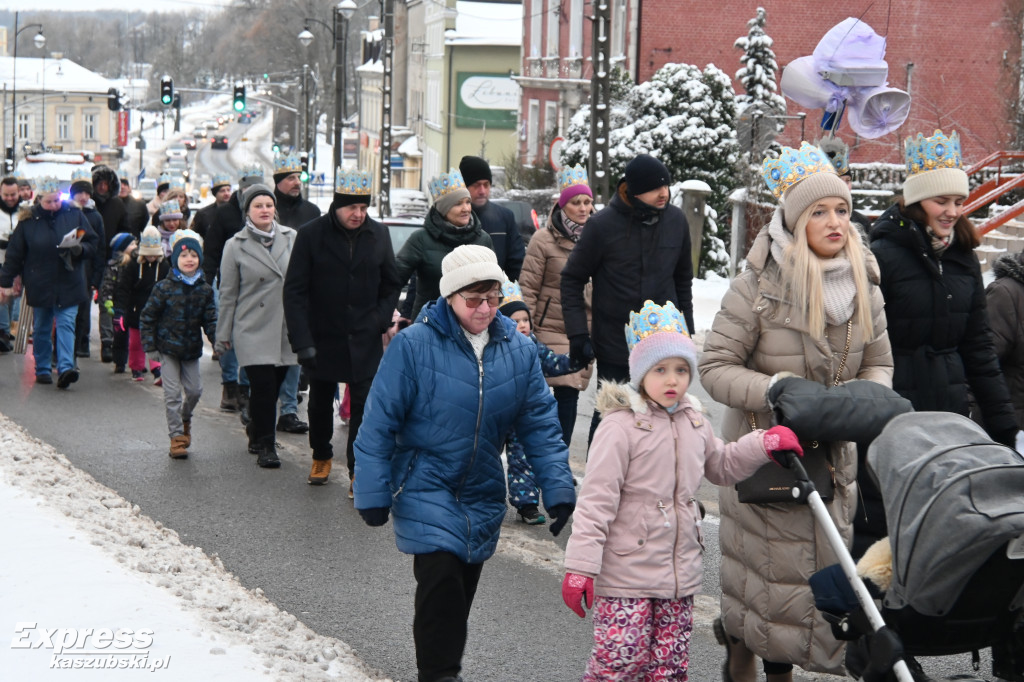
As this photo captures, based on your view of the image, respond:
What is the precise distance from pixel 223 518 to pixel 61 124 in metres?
121

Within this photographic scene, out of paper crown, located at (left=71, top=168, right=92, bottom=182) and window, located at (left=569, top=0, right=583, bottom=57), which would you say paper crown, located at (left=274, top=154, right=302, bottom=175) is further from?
window, located at (left=569, top=0, right=583, bottom=57)

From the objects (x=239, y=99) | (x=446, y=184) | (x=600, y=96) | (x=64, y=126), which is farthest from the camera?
(x=64, y=126)

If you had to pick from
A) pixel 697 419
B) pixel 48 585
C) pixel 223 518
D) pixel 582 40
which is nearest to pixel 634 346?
pixel 697 419

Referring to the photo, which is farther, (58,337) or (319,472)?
(58,337)

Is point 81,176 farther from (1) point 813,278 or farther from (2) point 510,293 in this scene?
(1) point 813,278

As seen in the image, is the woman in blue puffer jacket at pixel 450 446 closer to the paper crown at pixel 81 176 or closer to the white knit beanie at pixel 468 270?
the white knit beanie at pixel 468 270

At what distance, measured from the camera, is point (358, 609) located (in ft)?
21.6

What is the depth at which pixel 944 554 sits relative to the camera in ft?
12.5

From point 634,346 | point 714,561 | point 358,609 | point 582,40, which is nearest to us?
point 634,346

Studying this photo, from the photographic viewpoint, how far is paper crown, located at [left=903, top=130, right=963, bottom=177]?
20.3 ft

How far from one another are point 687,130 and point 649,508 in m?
22.7

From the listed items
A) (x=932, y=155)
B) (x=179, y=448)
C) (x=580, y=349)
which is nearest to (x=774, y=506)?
(x=932, y=155)

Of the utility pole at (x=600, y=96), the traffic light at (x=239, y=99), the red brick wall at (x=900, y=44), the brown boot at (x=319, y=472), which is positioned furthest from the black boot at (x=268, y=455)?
the traffic light at (x=239, y=99)

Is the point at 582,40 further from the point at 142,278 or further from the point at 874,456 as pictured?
the point at 874,456
